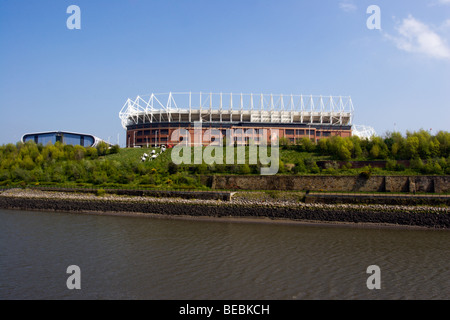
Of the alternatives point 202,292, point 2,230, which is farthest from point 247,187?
point 202,292

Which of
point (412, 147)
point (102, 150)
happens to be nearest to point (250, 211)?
point (412, 147)

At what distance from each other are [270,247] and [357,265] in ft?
15.0

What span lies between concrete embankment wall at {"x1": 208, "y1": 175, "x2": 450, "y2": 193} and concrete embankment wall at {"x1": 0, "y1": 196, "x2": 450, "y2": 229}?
28.6 ft

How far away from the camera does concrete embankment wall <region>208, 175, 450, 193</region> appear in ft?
112

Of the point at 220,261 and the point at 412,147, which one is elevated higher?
the point at 412,147

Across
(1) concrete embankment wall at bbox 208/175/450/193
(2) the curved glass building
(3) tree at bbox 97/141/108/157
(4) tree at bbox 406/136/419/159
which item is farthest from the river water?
Answer: (2) the curved glass building

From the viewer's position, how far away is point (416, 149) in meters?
44.5

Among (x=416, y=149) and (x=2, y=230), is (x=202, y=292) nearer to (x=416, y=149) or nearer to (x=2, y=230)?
(x=2, y=230)

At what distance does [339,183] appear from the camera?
3572cm

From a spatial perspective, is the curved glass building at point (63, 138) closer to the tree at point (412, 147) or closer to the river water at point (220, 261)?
the river water at point (220, 261)

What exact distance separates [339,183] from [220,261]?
77.2 feet

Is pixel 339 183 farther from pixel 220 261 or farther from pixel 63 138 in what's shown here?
pixel 63 138

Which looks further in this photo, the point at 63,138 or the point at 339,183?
the point at 63,138
